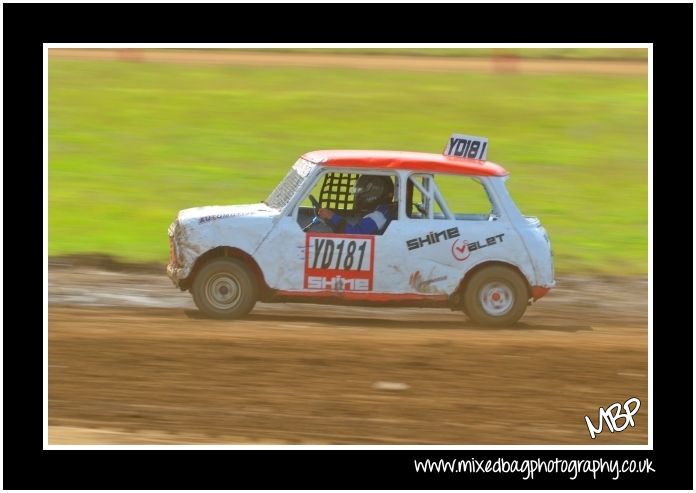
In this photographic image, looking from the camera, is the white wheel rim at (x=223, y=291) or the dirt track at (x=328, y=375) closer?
the dirt track at (x=328, y=375)

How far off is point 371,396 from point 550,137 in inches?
523

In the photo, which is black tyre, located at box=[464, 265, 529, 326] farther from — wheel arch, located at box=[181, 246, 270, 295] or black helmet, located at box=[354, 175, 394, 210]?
wheel arch, located at box=[181, 246, 270, 295]

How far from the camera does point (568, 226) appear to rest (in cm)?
1747

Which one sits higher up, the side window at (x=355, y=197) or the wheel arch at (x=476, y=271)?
the side window at (x=355, y=197)

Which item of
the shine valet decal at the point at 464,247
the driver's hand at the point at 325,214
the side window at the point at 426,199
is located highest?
the side window at the point at 426,199

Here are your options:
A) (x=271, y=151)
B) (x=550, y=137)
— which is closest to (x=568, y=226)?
(x=550, y=137)

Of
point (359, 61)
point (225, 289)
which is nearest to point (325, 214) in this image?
point (225, 289)

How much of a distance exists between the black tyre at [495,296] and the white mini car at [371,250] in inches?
0.4

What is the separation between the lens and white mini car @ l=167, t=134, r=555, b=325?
11328 mm

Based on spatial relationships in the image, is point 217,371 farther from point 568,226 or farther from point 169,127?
point 169,127

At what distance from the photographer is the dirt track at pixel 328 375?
8.88 metres

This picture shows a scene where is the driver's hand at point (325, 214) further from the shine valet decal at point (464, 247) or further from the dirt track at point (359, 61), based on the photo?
the dirt track at point (359, 61)

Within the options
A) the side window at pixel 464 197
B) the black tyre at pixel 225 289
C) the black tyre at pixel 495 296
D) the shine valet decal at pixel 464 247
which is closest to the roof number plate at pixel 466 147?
the shine valet decal at pixel 464 247

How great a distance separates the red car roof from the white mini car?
1cm
